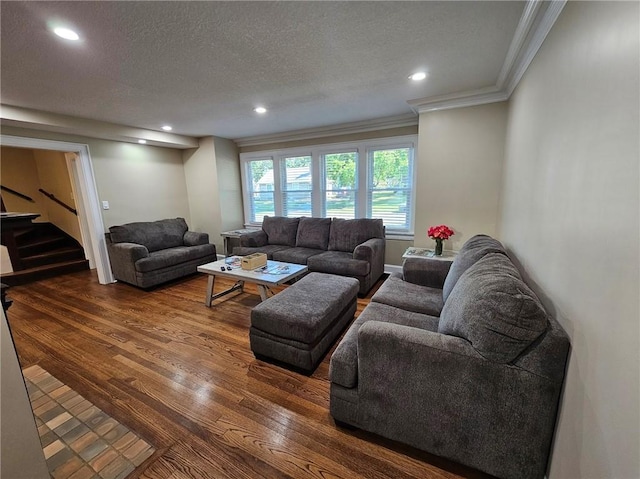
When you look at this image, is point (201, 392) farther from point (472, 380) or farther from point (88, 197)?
point (88, 197)

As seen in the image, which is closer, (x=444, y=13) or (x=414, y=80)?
(x=444, y=13)

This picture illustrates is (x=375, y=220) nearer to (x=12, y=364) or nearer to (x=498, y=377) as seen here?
(x=498, y=377)

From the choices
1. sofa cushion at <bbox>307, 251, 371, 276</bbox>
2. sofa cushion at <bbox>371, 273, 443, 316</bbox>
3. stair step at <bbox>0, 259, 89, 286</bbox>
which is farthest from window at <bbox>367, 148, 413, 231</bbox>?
stair step at <bbox>0, 259, 89, 286</bbox>

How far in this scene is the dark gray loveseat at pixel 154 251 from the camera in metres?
3.62

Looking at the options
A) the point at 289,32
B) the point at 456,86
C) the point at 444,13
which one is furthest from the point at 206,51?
the point at 456,86

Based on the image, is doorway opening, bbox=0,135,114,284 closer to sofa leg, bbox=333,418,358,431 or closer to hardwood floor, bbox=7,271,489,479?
hardwood floor, bbox=7,271,489,479

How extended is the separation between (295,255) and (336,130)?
7.05ft

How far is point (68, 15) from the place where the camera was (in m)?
1.43

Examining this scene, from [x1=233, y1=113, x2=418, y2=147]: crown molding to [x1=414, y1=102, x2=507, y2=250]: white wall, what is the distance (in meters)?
0.58

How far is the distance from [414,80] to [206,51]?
1.82m

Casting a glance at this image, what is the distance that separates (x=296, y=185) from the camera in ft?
15.7

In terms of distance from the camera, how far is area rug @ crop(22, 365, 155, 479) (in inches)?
52.2

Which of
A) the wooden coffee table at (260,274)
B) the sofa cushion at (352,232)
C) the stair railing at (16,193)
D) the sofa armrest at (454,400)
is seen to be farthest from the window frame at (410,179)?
the stair railing at (16,193)

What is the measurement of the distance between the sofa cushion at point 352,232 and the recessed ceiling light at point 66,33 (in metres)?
3.17
